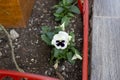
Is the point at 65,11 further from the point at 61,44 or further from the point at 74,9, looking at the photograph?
the point at 61,44

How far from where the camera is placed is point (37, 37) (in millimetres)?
2047

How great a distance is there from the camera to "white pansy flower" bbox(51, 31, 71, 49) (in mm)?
1765

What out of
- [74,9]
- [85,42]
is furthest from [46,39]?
[74,9]

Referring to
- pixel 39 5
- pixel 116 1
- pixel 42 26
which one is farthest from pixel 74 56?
pixel 116 1

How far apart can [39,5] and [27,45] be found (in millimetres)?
417

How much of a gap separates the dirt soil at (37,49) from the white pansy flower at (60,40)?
166 millimetres

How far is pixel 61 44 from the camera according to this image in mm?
1777

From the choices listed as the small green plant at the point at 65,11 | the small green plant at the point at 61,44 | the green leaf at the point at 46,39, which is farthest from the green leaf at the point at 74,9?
the green leaf at the point at 46,39

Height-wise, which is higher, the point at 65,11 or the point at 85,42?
the point at 65,11

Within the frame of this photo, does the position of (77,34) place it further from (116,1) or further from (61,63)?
(116,1)

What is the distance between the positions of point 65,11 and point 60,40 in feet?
1.36

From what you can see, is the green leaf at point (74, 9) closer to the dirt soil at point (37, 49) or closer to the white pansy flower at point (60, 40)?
the dirt soil at point (37, 49)

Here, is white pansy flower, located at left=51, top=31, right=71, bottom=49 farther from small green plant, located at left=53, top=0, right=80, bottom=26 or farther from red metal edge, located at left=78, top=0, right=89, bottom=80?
small green plant, located at left=53, top=0, right=80, bottom=26

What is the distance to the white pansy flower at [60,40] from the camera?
1765 millimetres
